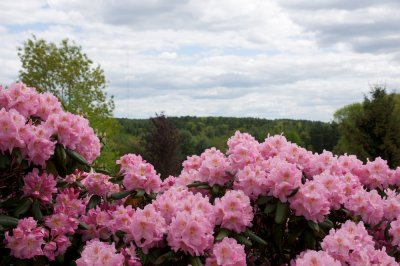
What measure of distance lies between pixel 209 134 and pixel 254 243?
5461cm

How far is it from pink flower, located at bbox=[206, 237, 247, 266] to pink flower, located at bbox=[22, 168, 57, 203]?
1330 mm

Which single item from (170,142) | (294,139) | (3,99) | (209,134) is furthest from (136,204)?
(209,134)

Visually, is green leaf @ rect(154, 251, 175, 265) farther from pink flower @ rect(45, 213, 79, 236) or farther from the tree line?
the tree line

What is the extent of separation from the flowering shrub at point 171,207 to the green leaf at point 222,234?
0.02 m

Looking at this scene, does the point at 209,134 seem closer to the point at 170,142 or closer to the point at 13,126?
the point at 170,142

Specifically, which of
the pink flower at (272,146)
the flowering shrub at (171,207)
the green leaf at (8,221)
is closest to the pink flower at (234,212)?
the flowering shrub at (171,207)

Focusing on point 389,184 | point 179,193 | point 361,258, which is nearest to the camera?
point 361,258

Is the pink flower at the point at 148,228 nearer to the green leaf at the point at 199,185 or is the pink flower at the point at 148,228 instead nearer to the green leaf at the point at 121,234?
the green leaf at the point at 121,234

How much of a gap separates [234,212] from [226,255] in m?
0.32

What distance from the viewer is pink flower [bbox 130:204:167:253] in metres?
3.39

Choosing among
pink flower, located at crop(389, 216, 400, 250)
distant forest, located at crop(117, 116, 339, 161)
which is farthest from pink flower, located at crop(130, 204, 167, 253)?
distant forest, located at crop(117, 116, 339, 161)

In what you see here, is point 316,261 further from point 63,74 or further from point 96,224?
point 63,74

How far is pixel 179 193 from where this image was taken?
3840 millimetres

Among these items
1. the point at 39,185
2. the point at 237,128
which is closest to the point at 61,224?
the point at 39,185
